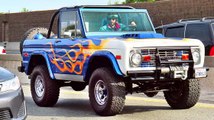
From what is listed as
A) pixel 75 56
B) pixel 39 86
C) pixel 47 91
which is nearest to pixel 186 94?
pixel 75 56

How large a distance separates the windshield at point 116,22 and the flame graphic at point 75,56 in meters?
0.50

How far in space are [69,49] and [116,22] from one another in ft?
3.82

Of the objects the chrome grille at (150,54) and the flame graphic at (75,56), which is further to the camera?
the flame graphic at (75,56)

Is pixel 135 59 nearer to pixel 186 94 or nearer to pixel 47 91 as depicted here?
pixel 186 94

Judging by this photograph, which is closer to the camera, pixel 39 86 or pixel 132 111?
pixel 132 111

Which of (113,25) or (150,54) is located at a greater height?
(113,25)

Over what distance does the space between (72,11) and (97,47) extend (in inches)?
58.6

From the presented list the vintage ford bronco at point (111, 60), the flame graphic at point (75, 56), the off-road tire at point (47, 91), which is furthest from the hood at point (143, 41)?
the off-road tire at point (47, 91)

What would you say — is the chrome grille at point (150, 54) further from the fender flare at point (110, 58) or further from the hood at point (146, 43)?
the fender flare at point (110, 58)

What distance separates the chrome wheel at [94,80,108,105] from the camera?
30.5 ft

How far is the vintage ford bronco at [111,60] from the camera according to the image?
8.98 metres

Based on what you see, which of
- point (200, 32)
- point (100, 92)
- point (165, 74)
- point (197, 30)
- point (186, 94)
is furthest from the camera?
point (197, 30)

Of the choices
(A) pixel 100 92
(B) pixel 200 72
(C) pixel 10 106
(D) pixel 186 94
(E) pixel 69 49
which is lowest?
(D) pixel 186 94

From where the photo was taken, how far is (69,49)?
10148mm
